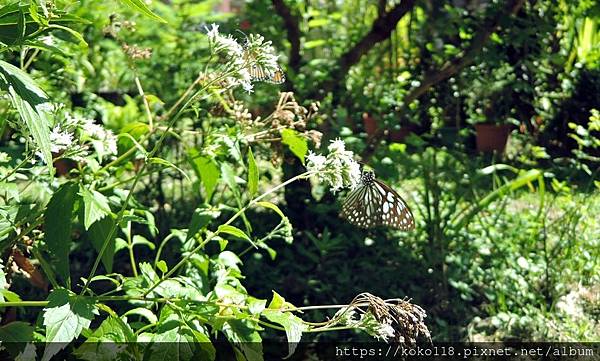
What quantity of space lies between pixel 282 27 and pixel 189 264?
238 centimetres

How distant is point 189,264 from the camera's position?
109 inches

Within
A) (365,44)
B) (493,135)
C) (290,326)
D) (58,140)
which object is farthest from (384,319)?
(493,135)

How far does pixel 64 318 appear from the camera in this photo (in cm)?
181

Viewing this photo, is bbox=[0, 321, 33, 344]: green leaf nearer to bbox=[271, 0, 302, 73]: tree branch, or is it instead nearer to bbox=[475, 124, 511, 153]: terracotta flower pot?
bbox=[271, 0, 302, 73]: tree branch

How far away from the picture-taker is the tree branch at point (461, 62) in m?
4.56

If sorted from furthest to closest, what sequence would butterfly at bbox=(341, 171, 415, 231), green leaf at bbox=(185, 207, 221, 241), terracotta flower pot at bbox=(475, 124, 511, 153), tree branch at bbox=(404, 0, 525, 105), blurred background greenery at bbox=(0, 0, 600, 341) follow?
terracotta flower pot at bbox=(475, 124, 511, 153) → tree branch at bbox=(404, 0, 525, 105) → blurred background greenery at bbox=(0, 0, 600, 341) → butterfly at bbox=(341, 171, 415, 231) → green leaf at bbox=(185, 207, 221, 241)

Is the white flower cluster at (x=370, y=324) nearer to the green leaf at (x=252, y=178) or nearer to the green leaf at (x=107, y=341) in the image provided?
the green leaf at (x=252, y=178)

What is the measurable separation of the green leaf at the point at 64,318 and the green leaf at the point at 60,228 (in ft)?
0.46

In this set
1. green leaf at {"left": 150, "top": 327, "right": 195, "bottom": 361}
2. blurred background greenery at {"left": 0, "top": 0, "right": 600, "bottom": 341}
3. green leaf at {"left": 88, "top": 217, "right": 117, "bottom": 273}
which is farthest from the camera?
blurred background greenery at {"left": 0, "top": 0, "right": 600, "bottom": 341}

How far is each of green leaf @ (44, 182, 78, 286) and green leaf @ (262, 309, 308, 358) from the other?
1.62 feet

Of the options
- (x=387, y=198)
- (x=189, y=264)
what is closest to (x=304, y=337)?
(x=387, y=198)

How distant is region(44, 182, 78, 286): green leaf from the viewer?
6.61 feet

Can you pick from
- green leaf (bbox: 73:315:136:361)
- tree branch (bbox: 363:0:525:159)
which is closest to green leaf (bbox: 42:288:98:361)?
green leaf (bbox: 73:315:136:361)

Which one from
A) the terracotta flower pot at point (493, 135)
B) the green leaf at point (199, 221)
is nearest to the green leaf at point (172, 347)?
the green leaf at point (199, 221)
